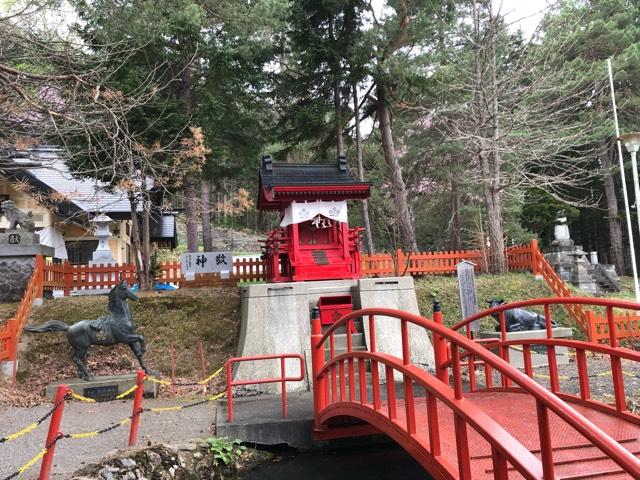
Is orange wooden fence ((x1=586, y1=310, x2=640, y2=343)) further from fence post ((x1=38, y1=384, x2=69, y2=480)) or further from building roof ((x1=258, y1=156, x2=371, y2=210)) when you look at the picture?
fence post ((x1=38, y1=384, x2=69, y2=480))

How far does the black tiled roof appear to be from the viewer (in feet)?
37.2

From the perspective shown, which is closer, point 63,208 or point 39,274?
point 39,274

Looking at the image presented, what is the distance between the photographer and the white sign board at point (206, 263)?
42.6 feet

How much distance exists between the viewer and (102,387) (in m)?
7.77

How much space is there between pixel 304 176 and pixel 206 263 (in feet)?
12.8

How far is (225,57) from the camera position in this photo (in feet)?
43.0

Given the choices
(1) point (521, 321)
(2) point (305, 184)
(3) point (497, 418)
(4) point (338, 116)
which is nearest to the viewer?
(3) point (497, 418)

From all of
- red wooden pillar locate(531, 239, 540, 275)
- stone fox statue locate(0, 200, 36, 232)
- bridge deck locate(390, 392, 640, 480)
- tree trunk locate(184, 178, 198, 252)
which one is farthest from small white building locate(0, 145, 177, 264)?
bridge deck locate(390, 392, 640, 480)

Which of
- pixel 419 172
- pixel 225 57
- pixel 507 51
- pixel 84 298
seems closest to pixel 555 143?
pixel 507 51

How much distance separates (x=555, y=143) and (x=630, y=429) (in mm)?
12248

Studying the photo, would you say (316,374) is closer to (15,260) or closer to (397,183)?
(15,260)

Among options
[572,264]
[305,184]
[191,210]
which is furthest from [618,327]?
[191,210]

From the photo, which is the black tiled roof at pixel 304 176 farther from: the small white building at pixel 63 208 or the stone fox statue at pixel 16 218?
the stone fox statue at pixel 16 218

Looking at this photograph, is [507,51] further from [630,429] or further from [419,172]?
[630,429]
